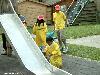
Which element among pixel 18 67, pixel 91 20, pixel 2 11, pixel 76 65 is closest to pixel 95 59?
pixel 76 65

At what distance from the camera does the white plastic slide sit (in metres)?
11.5

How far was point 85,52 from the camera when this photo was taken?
15.8 metres

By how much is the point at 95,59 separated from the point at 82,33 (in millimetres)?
9428

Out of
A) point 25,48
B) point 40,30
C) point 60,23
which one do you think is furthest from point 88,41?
point 25,48

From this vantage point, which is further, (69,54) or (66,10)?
(66,10)

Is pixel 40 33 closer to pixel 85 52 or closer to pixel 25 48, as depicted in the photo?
pixel 25 48

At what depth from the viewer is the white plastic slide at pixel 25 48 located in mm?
11513

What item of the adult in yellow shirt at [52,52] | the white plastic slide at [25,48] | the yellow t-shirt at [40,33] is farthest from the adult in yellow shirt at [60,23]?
the adult in yellow shirt at [52,52]

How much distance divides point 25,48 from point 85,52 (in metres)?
3.84

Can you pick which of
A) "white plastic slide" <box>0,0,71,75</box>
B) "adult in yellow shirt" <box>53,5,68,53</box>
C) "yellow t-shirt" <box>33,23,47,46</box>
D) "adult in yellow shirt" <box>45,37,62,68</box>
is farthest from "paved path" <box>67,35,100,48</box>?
"adult in yellow shirt" <box>45,37,62,68</box>

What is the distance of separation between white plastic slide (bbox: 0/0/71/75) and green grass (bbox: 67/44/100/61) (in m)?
2.65

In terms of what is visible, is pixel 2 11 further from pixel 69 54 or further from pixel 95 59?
pixel 95 59

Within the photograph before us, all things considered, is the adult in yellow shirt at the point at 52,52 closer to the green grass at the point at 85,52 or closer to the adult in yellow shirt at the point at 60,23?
the green grass at the point at 85,52

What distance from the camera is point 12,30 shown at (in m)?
13.4
